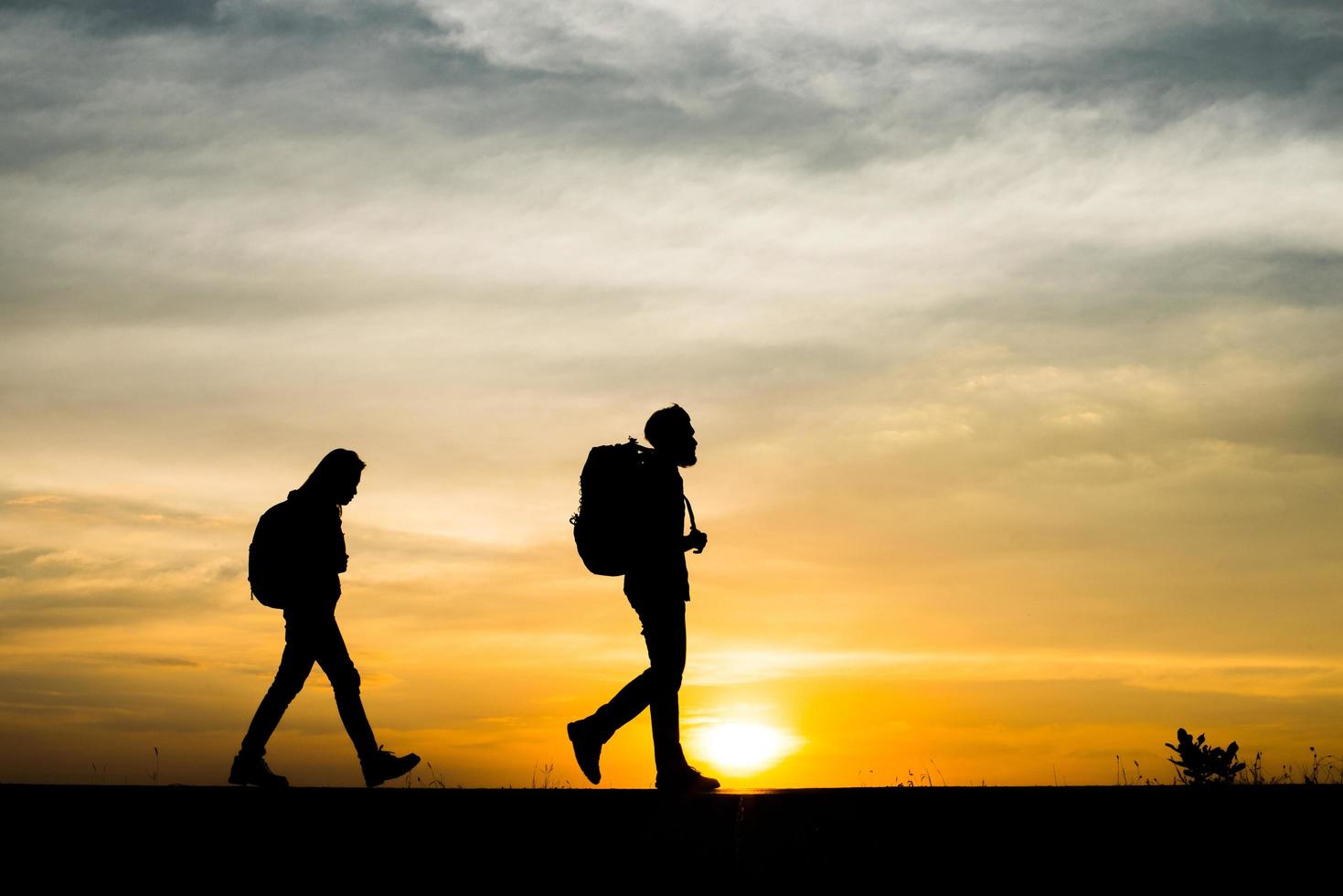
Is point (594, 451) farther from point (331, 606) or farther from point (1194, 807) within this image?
point (1194, 807)

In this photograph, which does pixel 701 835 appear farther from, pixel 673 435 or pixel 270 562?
pixel 270 562

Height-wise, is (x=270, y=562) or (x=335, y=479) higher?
(x=335, y=479)

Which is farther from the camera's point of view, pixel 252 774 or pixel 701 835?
pixel 252 774

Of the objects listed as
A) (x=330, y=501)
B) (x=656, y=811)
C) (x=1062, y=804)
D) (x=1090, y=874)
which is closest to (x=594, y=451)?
(x=330, y=501)

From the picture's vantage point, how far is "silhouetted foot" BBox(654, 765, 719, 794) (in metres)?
8.33

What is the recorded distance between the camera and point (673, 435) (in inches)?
344

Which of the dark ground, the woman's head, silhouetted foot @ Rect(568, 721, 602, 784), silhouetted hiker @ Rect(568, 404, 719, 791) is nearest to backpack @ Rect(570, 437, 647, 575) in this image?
silhouetted hiker @ Rect(568, 404, 719, 791)

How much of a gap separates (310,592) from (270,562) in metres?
0.32

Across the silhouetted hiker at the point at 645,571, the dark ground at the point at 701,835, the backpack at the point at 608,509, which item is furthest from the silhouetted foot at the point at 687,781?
the dark ground at the point at 701,835

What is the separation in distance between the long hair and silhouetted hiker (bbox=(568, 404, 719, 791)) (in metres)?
1.59

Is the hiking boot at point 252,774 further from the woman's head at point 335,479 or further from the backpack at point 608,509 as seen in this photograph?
the backpack at point 608,509

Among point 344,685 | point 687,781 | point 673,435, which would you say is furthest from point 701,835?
point 344,685

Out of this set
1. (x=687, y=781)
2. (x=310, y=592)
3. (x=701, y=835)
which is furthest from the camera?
(x=310, y=592)

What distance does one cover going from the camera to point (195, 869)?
17.9 ft
